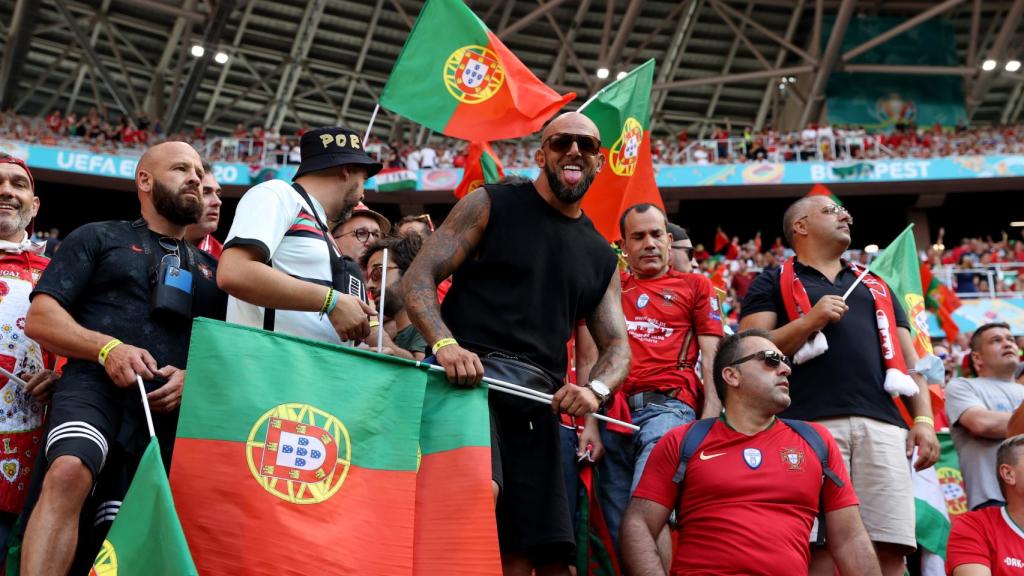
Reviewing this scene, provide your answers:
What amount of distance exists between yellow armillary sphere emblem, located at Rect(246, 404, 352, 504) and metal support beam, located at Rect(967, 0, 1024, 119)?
83.4 feet

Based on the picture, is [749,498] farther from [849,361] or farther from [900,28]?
[900,28]

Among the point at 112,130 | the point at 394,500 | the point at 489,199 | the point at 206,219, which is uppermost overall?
the point at 112,130

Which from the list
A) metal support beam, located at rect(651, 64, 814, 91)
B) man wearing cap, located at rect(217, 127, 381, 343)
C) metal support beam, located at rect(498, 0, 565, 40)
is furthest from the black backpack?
metal support beam, located at rect(651, 64, 814, 91)

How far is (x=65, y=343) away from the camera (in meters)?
3.13

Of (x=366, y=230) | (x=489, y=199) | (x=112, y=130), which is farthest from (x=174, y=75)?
(x=489, y=199)

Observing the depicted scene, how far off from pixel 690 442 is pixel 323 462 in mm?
1400

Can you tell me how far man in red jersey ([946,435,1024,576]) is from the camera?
4.16 m

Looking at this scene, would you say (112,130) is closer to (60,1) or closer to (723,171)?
(60,1)

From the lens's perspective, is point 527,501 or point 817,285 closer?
point 527,501

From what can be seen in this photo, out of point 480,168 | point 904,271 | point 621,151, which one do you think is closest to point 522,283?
point 621,151

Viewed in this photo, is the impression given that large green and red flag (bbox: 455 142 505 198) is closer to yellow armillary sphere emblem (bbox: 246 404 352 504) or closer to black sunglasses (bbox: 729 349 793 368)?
black sunglasses (bbox: 729 349 793 368)

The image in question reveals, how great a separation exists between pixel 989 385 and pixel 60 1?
22632 millimetres

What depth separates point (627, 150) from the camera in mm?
5992

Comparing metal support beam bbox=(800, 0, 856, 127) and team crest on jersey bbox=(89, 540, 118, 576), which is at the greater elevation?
metal support beam bbox=(800, 0, 856, 127)
